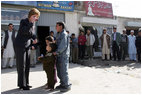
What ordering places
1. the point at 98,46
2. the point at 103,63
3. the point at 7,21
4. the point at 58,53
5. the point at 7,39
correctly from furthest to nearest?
the point at 98,46 → the point at 103,63 → the point at 7,21 → the point at 7,39 → the point at 58,53

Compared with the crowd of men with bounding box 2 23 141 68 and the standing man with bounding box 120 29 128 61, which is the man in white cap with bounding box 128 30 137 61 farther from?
the standing man with bounding box 120 29 128 61

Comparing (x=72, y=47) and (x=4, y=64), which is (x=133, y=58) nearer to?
(x=72, y=47)

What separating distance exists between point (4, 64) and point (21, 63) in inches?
163

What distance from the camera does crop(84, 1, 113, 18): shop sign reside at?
1186 centimetres

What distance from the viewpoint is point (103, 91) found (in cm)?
409

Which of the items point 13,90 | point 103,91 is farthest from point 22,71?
point 103,91

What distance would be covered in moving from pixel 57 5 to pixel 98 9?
3.37 meters

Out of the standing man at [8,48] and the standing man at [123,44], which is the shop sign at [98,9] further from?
the standing man at [8,48]

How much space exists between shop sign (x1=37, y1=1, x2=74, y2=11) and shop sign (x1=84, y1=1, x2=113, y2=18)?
1.41 meters

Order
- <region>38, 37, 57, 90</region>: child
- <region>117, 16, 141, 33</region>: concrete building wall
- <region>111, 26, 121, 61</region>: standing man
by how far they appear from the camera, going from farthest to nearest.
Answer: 1. <region>117, 16, 141, 33</region>: concrete building wall
2. <region>111, 26, 121, 61</region>: standing man
3. <region>38, 37, 57, 90</region>: child

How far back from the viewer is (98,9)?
12.4 m

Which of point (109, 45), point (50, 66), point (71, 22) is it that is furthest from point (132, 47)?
point (50, 66)

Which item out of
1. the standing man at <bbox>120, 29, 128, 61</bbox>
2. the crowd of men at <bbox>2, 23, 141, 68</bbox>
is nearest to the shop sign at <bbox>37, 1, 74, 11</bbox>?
the crowd of men at <bbox>2, 23, 141, 68</bbox>

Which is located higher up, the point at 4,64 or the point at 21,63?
the point at 21,63
